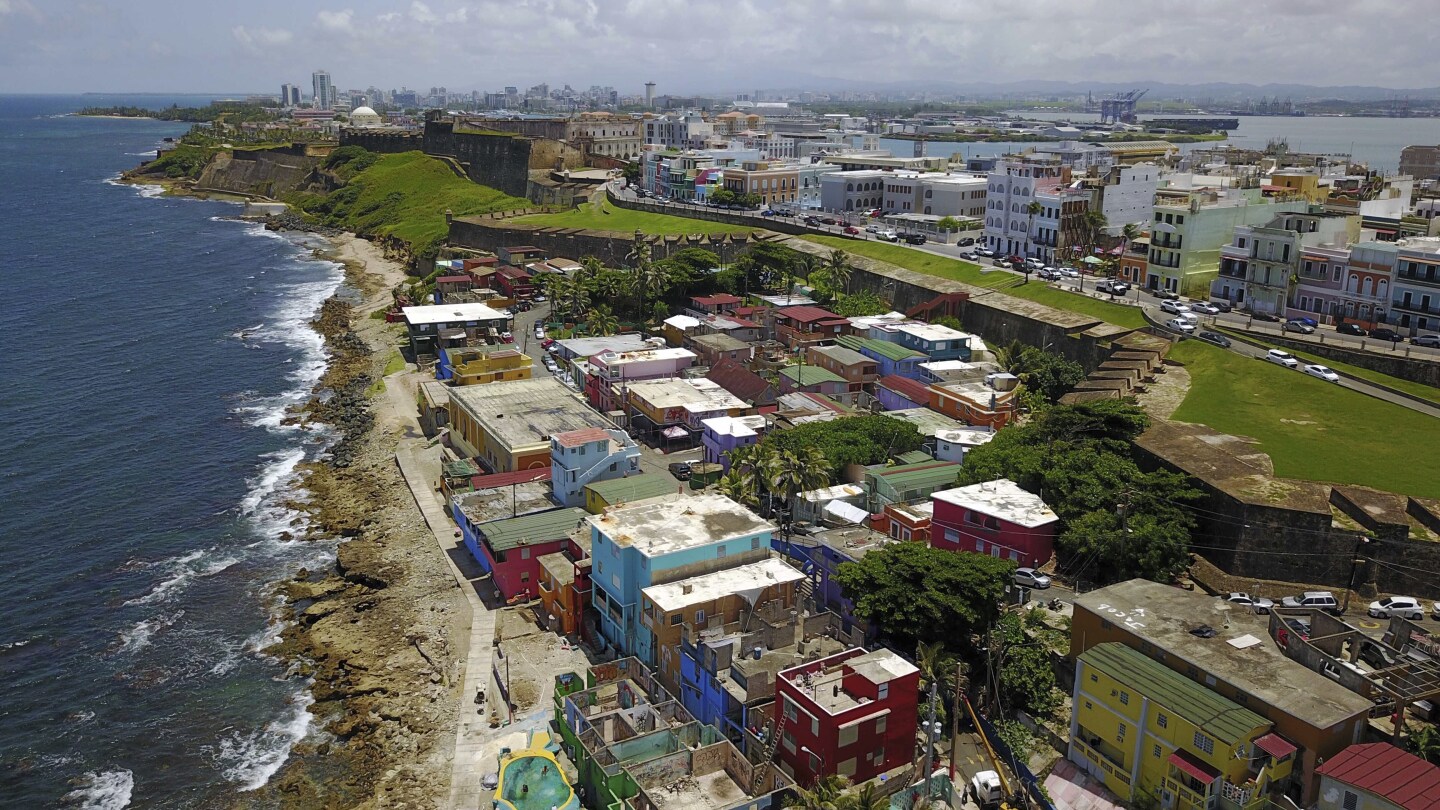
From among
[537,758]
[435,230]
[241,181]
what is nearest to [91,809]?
[537,758]

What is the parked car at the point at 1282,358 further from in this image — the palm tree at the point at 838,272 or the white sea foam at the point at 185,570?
the white sea foam at the point at 185,570

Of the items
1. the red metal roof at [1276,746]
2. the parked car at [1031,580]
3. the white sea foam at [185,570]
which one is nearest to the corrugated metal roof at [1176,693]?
the red metal roof at [1276,746]

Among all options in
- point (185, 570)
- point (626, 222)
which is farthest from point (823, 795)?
point (626, 222)

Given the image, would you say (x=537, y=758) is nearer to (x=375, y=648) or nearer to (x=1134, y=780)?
(x=375, y=648)

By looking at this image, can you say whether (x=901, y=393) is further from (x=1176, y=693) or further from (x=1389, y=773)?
(x=1389, y=773)

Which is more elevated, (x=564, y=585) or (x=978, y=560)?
(x=978, y=560)

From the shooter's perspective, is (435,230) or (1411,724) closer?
(1411,724)
